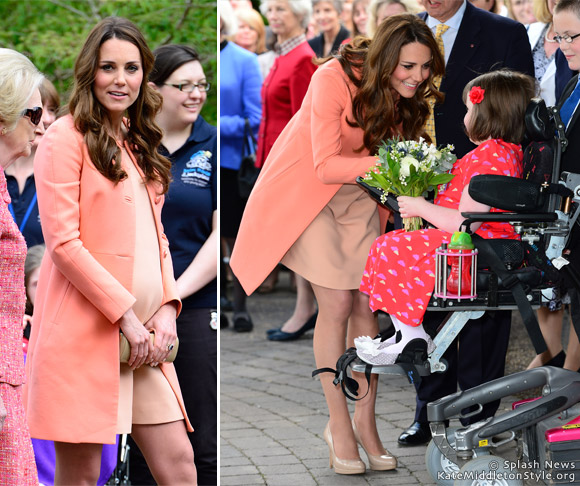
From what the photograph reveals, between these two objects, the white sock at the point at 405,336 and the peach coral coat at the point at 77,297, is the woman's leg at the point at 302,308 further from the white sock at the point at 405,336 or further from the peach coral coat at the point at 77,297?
the peach coral coat at the point at 77,297

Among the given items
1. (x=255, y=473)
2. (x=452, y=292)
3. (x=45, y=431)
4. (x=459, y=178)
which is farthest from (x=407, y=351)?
(x=45, y=431)

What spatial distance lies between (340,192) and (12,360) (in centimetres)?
223

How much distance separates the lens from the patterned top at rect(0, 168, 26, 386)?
3.06m

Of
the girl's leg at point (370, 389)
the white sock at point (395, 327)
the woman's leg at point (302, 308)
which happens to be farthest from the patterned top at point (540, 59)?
the white sock at point (395, 327)

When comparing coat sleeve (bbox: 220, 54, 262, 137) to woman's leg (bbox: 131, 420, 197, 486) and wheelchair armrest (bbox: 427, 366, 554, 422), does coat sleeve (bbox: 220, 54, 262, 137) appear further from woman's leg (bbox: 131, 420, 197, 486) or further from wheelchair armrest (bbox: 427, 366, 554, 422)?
woman's leg (bbox: 131, 420, 197, 486)

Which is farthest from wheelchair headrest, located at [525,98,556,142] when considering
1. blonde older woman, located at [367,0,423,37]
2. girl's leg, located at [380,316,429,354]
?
blonde older woman, located at [367,0,423,37]

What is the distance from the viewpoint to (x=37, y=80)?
331cm

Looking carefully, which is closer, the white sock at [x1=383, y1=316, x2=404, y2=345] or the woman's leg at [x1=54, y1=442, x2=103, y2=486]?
the woman's leg at [x1=54, y1=442, x2=103, y2=486]

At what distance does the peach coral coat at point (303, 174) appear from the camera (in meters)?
4.65

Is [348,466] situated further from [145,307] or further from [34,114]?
[34,114]

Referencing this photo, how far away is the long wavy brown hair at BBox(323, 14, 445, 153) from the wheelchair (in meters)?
0.73

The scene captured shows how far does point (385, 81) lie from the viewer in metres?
4.59

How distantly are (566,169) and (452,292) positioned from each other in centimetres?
80

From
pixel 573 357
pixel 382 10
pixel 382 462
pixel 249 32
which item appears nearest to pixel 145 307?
pixel 382 462
